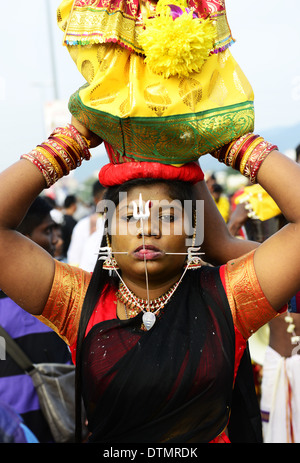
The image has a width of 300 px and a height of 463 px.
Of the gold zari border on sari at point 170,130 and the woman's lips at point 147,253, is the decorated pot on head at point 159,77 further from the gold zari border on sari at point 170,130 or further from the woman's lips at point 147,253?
the woman's lips at point 147,253

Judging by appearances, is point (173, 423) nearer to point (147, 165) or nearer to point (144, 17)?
point (147, 165)

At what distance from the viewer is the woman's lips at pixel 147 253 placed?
2.07 m

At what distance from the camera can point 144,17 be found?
2059 millimetres

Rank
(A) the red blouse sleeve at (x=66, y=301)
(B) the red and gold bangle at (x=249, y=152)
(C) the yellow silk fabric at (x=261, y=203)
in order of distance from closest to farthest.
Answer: (B) the red and gold bangle at (x=249, y=152) → (A) the red blouse sleeve at (x=66, y=301) → (C) the yellow silk fabric at (x=261, y=203)

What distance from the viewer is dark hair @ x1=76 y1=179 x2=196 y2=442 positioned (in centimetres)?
218

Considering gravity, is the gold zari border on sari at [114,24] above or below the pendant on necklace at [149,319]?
above

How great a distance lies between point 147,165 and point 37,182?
424 mm

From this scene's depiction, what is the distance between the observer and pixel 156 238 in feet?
6.92

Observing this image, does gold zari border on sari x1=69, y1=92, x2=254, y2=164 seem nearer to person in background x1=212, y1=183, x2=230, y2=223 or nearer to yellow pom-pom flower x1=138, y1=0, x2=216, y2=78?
yellow pom-pom flower x1=138, y1=0, x2=216, y2=78

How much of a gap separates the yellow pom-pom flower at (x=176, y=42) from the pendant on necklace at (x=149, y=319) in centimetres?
89

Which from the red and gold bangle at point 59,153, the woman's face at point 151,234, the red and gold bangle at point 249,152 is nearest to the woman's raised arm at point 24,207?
the red and gold bangle at point 59,153

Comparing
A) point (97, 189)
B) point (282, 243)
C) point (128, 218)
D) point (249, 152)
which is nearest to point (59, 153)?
point (128, 218)

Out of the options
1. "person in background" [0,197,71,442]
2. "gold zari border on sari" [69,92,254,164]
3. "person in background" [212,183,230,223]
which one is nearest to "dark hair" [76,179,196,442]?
"gold zari border on sari" [69,92,254,164]

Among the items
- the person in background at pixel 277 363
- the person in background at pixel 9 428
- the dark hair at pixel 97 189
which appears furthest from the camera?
the dark hair at pixel 97 189
